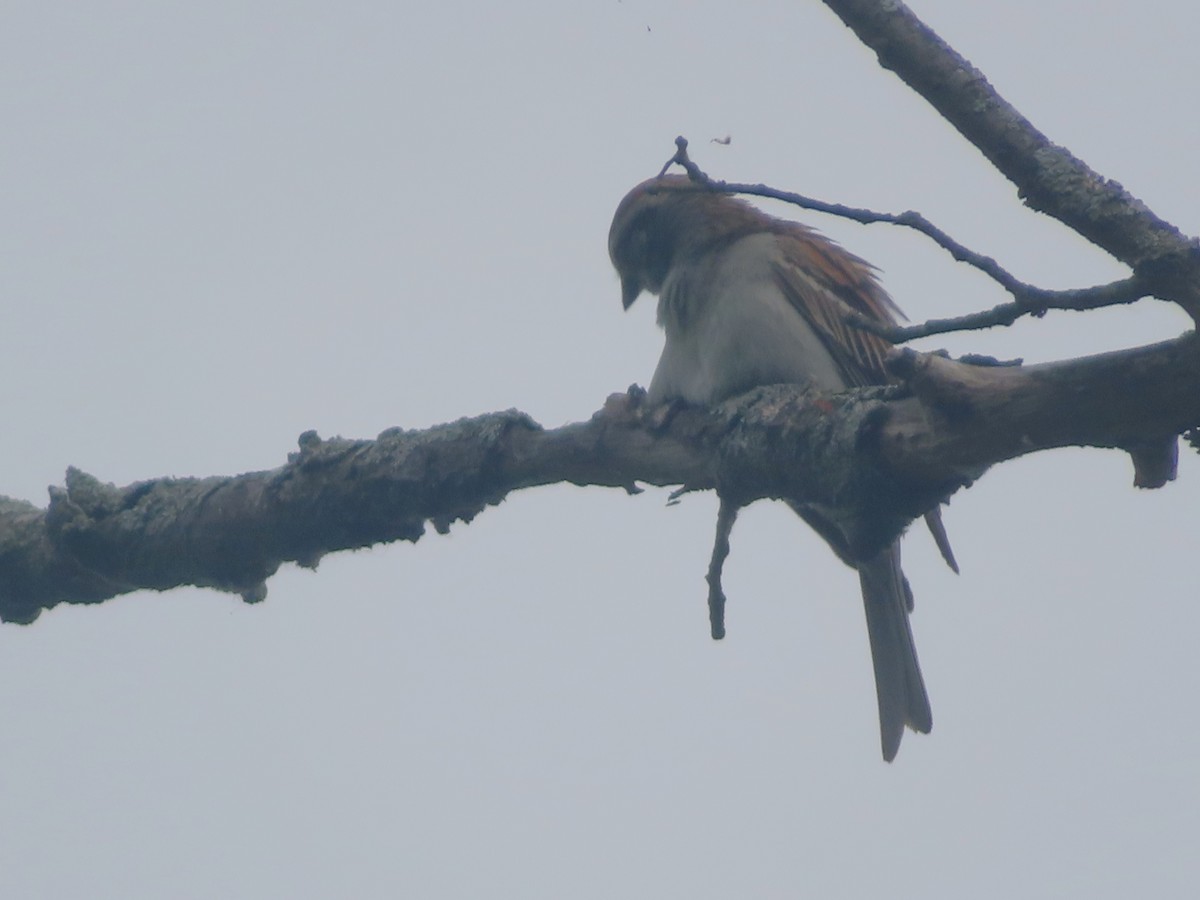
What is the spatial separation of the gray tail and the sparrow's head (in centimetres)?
158

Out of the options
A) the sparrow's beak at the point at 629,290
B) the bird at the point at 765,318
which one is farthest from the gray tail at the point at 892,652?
the sparrow's beak at the point at 629,290

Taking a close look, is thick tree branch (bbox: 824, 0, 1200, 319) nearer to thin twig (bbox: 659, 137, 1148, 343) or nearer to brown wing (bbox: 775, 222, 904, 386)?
thin twig (bbox: 659, 137, 1148, 343)

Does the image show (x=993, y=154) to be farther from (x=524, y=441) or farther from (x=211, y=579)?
(x=211, y=579)

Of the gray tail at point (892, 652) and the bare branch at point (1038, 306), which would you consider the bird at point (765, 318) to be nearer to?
the gray tail at point (892, 652)

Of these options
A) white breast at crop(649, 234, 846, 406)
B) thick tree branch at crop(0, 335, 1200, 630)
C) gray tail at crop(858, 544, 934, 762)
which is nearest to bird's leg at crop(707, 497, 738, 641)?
thick tree branch at crop(0, 335, 1200, 630)

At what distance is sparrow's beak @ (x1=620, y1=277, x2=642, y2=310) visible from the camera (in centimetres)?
606

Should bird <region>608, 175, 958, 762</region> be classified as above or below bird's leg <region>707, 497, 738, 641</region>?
above

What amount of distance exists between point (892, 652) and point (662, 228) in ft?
6.93

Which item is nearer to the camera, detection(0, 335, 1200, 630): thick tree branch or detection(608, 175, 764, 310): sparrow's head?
detection(0, 335, 1200, 630): thick tree branch

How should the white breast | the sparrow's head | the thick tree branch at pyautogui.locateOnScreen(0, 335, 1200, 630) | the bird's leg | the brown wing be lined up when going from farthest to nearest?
the sparrow's head < the brown wing < the white breast < the bird's leg < the thick tree branch at pyautogui.locateOnScreen(0, 335, 1200, 630)

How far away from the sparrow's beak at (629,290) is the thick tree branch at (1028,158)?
127 inches

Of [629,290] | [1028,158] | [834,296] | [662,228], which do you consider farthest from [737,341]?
[1028,158]

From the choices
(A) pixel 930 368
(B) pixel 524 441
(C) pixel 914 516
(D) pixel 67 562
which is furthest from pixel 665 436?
(D) pixel 67 562

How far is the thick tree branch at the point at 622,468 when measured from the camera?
258 centimetres
